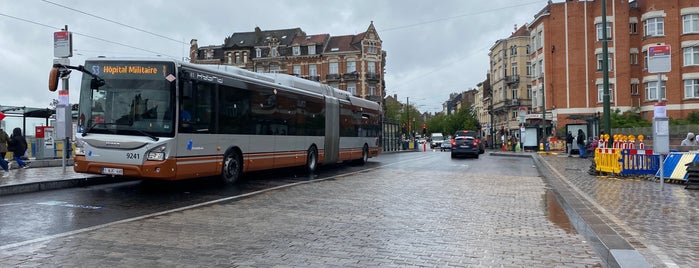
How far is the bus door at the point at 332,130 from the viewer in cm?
1939

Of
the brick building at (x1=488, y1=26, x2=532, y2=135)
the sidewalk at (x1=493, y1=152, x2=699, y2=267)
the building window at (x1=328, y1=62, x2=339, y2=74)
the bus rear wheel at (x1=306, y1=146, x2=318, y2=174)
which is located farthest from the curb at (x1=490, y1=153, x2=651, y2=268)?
the brick building at (x1=488, y1=26, x2=532, y2=135)

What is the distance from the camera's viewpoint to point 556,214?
9250 millimetres

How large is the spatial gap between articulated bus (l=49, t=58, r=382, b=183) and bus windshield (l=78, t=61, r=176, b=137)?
2 cm

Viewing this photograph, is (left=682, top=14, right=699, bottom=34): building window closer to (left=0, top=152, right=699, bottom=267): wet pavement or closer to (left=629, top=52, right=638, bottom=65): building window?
(left=629, top=52, right=638, bottom=65): building window

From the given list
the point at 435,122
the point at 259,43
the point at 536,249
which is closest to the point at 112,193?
the point at 536,249

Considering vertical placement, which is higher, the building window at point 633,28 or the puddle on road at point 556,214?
the building window at point 633,28

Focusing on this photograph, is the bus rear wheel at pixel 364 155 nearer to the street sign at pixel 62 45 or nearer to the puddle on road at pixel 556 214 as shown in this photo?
the puddle on road at pixel 556 214

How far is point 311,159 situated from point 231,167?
5.12 meters

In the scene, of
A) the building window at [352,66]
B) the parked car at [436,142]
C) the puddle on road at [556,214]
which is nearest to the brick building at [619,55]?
the parked car at [436,142]

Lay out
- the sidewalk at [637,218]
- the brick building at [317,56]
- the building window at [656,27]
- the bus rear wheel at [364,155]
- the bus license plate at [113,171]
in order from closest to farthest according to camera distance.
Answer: the sidewalk at [637,218], the bus license plate at [113,171], the bus rear wheel at [364,155], the building window at [656,27], the brick building at [317,56]

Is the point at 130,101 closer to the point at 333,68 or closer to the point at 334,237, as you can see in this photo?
the point at 334,237

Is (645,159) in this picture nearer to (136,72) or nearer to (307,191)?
(307,191)

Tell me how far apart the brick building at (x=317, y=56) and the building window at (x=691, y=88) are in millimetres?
36562

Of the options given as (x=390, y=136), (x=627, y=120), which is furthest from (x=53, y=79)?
(x=627, y=120)
